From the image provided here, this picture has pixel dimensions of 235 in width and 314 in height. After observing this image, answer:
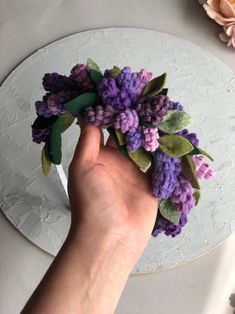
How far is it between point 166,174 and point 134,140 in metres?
0.05

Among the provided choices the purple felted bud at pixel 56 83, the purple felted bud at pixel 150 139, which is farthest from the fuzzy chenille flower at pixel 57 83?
the purple felted bud at pixel 150 139

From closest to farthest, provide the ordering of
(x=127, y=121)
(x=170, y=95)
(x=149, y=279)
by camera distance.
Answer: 1. (x=127, y=121)
2. (x=149, y=279)
3. (x=170, y=95)

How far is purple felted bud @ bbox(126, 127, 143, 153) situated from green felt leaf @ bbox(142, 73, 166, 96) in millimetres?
45

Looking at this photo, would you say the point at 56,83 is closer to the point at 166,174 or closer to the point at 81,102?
the point at 81,102

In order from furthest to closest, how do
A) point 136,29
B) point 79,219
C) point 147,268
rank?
1. point 136,29
2. point 147,268
3. point 79,219

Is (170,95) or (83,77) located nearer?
(83,77)

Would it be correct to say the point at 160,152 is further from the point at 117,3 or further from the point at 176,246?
the point at 117,3

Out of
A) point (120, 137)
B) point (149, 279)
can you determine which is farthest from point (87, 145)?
point (149, 279)

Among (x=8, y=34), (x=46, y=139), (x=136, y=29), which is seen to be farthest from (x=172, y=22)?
(x=46, y=139)

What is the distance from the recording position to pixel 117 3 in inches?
33.7

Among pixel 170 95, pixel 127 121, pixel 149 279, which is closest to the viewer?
pixel 127 121

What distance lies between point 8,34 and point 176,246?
17.5 inches

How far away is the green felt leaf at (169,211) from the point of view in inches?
21.1

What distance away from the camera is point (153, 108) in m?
0.50
